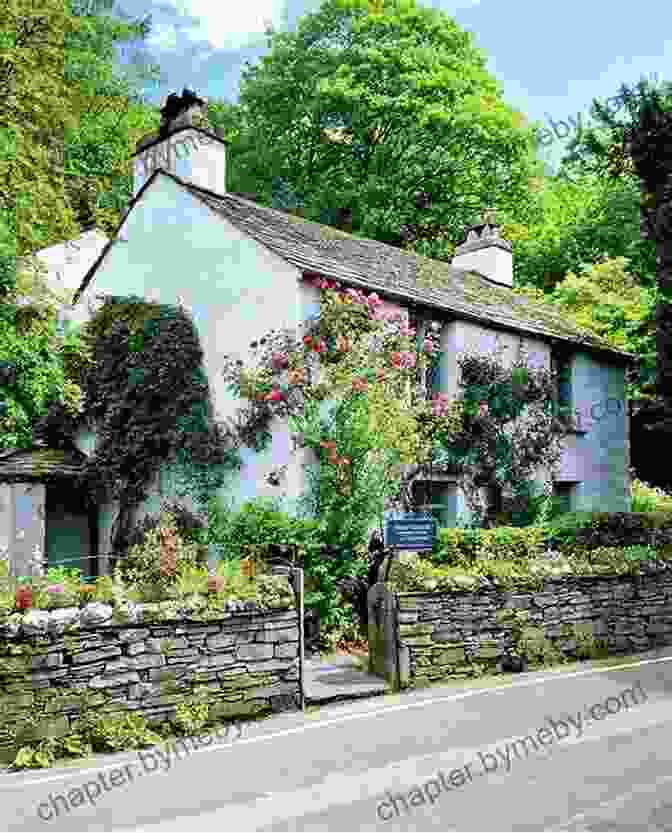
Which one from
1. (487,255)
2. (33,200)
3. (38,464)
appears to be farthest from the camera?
(487,255)

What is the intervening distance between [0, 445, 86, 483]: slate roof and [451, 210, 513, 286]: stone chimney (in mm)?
13330

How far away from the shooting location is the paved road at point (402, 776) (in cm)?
641

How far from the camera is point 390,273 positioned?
20.4 metres

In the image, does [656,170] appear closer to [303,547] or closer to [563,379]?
[563,379]

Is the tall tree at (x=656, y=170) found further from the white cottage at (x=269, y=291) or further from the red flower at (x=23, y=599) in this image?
the red flower at (x=23, y=599)

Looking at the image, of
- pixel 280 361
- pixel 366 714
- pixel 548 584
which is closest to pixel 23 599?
pixel 366 714

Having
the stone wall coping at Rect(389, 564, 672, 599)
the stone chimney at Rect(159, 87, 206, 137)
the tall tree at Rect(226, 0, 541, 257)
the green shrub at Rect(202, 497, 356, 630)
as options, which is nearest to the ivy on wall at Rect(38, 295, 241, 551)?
the green shrub at Rect(202, 497, 356, 630)

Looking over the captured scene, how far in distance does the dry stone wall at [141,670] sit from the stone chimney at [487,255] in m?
18.9

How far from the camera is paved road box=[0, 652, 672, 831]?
253 inches

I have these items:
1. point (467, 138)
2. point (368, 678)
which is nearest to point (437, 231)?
point (467, 138)

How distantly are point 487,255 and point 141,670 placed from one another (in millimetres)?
20779

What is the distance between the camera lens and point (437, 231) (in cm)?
3597

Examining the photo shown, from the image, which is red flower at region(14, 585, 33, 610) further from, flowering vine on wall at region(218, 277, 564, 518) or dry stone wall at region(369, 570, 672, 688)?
flowering vine on wall at region(218, 277, 564, 518)

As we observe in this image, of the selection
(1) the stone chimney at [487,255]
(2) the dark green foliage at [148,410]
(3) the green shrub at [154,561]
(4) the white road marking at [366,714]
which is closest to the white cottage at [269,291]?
(2) the dark green foliage at [148,410]
